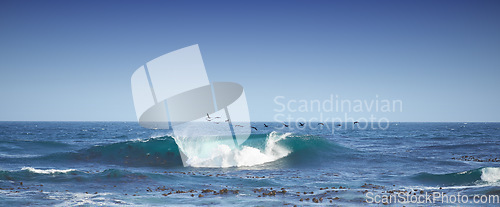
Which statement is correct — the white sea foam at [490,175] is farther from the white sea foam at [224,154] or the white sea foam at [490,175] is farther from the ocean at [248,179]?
the white sea foam at [224,154]

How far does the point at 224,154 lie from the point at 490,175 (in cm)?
1641

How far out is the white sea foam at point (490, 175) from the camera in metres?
17.2

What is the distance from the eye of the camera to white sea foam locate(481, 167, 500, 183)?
1725 centimetres

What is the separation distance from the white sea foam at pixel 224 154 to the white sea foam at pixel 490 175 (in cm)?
1402

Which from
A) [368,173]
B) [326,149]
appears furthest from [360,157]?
[368,173]

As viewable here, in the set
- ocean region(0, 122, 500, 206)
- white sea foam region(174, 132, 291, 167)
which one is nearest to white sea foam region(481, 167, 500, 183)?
ocean region(0, 122, 500, 206)

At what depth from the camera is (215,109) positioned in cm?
1833

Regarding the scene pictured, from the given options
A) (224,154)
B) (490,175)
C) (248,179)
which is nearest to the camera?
(248,179)

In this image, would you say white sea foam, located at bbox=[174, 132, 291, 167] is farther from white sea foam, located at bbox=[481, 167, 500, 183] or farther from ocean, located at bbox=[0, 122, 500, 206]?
white sea foam, located at bbox=[481, 167, 500, 183]

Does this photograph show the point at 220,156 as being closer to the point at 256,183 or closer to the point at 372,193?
the point at 256,183

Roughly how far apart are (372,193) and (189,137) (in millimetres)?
19000

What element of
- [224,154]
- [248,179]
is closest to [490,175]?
[248,179]

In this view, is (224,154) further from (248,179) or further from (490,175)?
(490,175)

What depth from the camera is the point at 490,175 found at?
17.6 m
